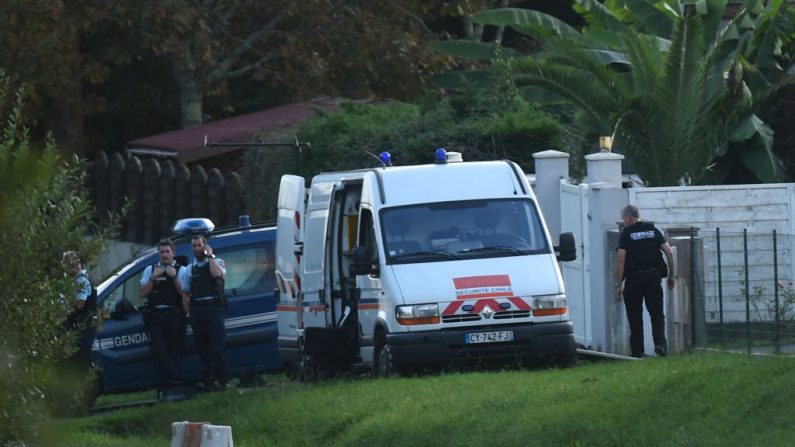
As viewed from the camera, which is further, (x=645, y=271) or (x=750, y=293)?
(x=645, y=271)

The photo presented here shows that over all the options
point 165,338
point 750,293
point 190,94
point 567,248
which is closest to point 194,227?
point 165,338

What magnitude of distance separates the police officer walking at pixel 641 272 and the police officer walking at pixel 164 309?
488 centimetres

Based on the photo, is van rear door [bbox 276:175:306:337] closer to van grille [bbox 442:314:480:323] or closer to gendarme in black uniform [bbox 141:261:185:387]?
gendarme in black uniform [bbox 141:261:185:387]

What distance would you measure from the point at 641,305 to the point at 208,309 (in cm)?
461

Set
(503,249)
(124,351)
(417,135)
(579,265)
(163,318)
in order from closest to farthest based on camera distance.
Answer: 1. (503,249)
2. (163,318)
3. (124,351)
4. (579,265)
5. (417,135)

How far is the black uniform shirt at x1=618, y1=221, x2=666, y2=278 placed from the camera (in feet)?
47.9

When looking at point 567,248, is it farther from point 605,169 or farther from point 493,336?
point 605,169

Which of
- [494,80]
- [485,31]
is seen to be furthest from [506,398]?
[485,31]

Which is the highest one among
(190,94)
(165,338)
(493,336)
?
(190,94)

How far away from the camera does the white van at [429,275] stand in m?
13.9

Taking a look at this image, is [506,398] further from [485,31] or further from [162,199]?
[485,31]

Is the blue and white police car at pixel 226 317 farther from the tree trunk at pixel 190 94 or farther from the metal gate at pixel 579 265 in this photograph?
the tree trunk at pixel 190 94

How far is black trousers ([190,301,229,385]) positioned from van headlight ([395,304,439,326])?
2927 millimetres

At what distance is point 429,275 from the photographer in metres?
14.1
